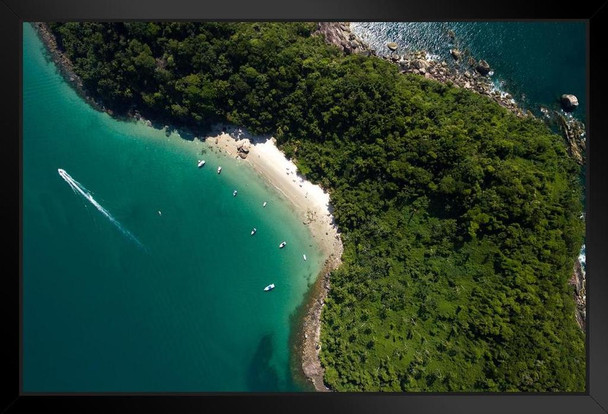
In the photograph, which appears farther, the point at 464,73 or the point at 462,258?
the point at 464,73

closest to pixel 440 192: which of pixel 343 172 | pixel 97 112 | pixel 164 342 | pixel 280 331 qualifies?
pixel 343 172

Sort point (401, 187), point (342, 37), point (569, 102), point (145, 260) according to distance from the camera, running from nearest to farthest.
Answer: point (401, 187) → point (145, 260) → point (569, 102) → point (342, 37)

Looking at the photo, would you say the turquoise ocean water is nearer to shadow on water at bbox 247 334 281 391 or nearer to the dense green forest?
shadow on water at bbox 247 334 281 391

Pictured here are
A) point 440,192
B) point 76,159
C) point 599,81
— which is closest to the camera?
point 599,81

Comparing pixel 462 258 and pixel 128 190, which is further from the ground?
pixel 462 258

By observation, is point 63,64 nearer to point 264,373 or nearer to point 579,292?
point 264,373

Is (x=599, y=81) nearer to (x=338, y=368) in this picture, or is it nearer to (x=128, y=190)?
(x=338, y=368)

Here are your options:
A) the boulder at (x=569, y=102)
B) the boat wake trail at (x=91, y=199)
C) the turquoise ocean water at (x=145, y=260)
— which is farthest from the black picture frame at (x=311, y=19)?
the boulder at (x=569, y=102)

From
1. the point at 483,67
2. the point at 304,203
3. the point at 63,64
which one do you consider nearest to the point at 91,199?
the point at 63,64
